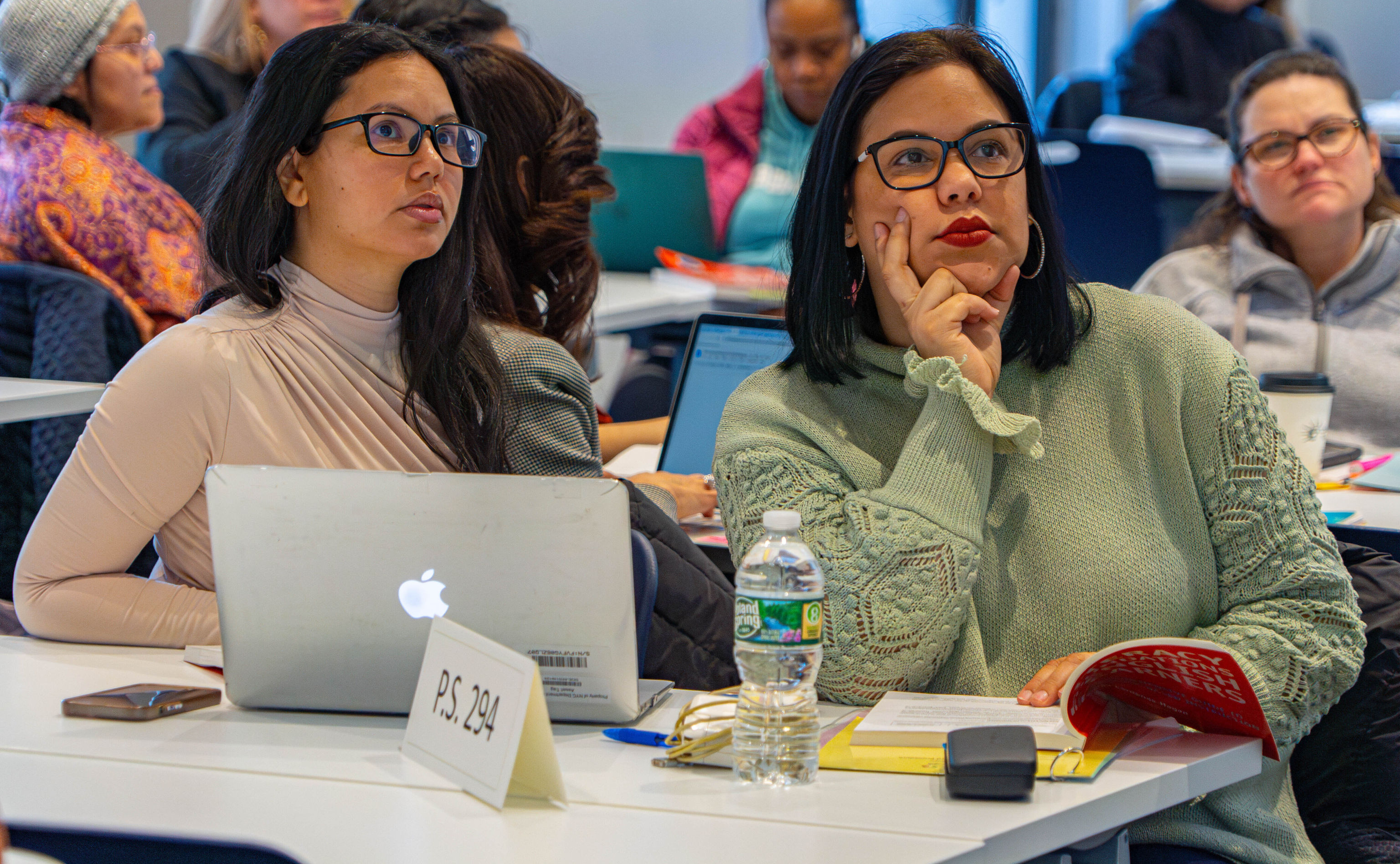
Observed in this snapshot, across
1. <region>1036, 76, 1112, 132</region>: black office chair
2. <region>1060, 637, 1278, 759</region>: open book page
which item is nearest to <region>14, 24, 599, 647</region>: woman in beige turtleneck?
<region>1060, 637, 1278, 759</region>: open book page

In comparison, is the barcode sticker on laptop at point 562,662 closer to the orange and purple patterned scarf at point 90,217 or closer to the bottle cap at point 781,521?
the bottle cap at point 781,521

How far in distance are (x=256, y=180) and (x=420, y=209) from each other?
208mm

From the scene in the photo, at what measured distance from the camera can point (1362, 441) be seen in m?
2.54

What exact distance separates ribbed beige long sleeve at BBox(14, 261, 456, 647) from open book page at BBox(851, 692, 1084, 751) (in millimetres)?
731

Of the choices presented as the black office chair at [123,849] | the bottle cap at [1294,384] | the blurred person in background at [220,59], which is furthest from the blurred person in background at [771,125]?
the black office chair at [123,849]

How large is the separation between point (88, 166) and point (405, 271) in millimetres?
1291

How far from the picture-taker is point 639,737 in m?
1.19

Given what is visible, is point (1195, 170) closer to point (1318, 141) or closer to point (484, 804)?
point (1318, 141)

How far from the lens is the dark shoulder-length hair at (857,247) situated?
146 cm

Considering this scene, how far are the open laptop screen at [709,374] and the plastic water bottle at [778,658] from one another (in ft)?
3.77

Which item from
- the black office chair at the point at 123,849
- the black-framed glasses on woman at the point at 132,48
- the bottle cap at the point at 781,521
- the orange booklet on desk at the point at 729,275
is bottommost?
the orange booklet on desk at the point at 729,275

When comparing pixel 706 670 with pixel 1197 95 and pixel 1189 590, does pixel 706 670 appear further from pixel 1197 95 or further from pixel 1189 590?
pixel 1197 95

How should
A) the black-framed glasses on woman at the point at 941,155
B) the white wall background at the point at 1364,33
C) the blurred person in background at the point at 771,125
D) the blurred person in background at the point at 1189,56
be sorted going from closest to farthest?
1. the black-framed glasses on woman at the point at 941,155
2. the blurred person in background at the point at 771,125
3. the blurred person in background at the point at 1189,56
4. the white wall background at the point at 1364,33

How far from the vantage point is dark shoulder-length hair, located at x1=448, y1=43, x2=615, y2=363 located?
2.09 m
